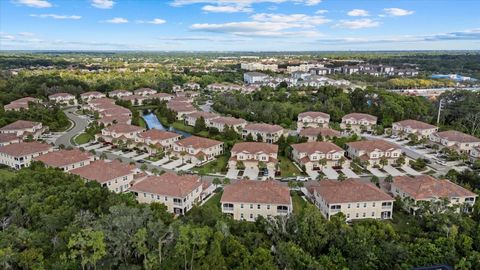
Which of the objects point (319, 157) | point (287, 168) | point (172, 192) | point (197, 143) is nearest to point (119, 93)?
point (197, 143)

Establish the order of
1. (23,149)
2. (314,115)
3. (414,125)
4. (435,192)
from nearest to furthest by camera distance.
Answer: (435,192) < (23,149) < (414,125) < (314,115)

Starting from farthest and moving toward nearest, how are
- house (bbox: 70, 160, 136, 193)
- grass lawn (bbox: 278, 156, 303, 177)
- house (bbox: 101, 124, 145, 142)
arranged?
house (bbox: 101, 124, 145, 142) < grass lawn (bbox: 278, 156, 303, 177) < house (bbox: 70, 160, 136, 193)

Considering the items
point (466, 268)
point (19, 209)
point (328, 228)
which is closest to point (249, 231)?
point (328, 228)

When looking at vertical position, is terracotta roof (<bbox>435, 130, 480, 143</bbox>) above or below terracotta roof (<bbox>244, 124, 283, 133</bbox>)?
below

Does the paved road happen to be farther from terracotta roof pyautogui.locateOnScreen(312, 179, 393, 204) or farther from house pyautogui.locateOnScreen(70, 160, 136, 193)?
terracotta roof pyautogui.locateOnScreen(312, 179, 393, 204)

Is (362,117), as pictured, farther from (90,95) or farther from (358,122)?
(90,95)

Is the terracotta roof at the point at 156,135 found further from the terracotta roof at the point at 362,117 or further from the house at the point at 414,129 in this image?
the house at the point at 414,129

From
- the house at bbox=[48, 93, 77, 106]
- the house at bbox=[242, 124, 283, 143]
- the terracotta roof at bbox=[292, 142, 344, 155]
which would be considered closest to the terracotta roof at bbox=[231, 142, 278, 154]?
the terracotta roof at bbox=[292, 142, 344, 155]
